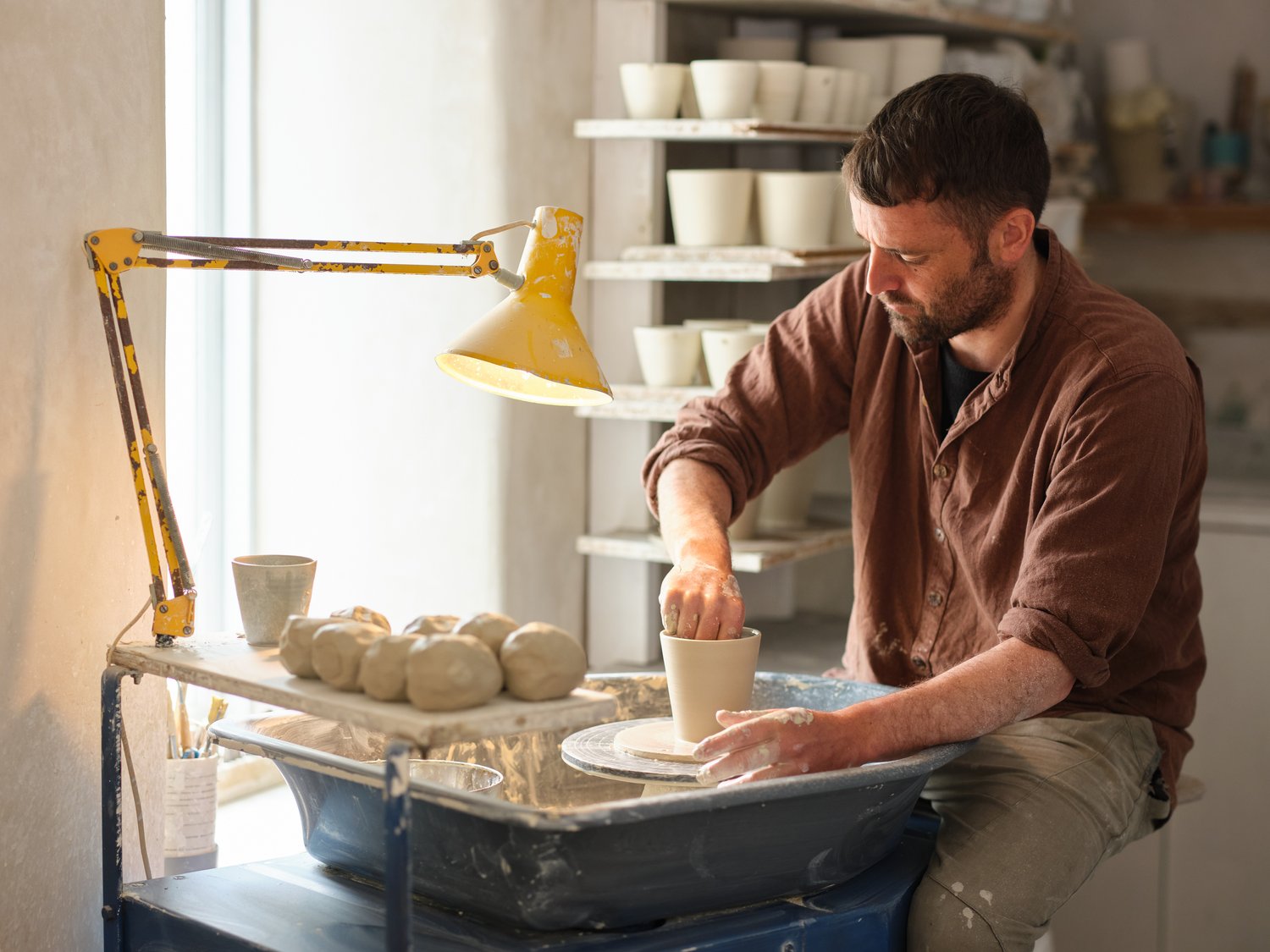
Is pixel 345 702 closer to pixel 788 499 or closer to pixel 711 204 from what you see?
pixel 711 204

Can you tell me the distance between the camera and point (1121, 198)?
13.6 feet

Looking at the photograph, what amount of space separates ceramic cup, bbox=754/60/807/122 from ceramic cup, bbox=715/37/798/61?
0.19m

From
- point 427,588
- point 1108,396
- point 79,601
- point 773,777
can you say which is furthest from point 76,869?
point 1108,396

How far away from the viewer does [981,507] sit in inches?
85.7

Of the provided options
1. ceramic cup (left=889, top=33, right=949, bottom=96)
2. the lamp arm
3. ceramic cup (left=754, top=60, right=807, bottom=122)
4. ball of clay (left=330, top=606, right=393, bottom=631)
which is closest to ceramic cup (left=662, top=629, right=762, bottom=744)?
ball of clay (left=330, top=606, right=393, bottom=631)

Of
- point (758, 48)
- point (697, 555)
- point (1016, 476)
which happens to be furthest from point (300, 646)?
point (758, 48)

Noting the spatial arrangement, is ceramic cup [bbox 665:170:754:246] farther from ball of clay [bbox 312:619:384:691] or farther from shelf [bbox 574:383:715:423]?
ball of clay [bbox 312:619:384:691]

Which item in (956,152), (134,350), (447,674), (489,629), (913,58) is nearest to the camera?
(447,674)

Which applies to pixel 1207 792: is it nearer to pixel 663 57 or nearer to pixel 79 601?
pixel 663 57

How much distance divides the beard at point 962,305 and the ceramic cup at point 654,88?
34.3 inches

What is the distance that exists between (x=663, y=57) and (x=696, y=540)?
4.07 feet

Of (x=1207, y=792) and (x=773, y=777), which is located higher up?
(x=773, y=777)

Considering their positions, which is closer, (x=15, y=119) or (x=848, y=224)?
(x=15, y=119)

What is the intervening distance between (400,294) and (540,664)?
1.58 meters
